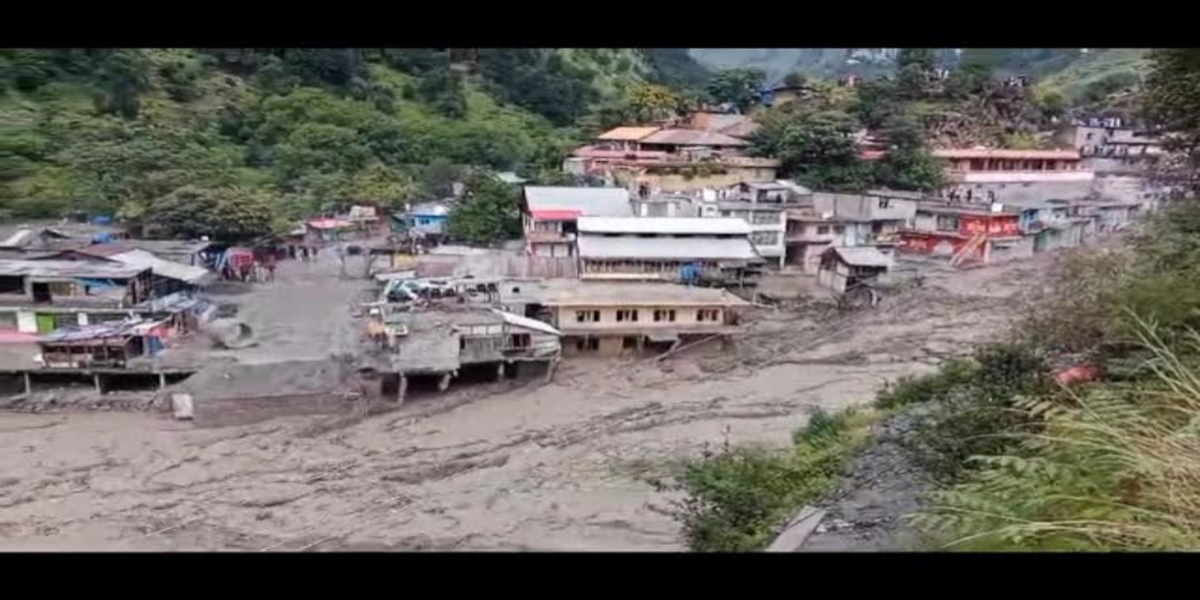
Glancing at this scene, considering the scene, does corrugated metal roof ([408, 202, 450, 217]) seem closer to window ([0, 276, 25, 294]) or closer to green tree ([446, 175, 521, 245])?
green tree ([446, 175, 521, 245])

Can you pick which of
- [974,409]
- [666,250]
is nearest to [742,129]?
[666,250]

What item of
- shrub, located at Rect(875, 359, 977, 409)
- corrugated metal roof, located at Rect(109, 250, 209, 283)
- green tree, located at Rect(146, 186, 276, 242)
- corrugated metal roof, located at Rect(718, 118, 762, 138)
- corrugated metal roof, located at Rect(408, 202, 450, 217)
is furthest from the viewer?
corrugated metal roof, located at Rect(718, 118, 762, 138)

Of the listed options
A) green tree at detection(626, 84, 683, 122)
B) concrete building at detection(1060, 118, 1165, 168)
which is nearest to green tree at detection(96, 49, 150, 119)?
green tree at detection(626, 84, 683, 122)

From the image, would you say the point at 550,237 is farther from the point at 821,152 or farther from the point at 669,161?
the point at 821,152

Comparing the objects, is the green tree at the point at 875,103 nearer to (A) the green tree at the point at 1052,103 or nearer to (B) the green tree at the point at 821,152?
(B) the green tree at the point at 821,152
